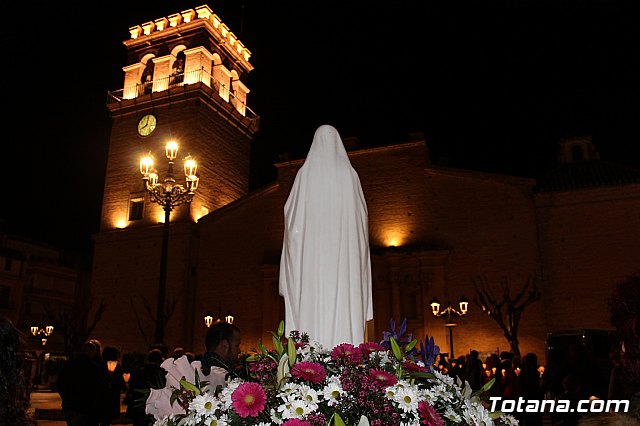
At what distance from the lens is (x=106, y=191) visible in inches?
1367

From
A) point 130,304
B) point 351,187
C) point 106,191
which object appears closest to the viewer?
point 351,187

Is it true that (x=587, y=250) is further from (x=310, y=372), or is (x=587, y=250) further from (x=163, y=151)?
(x=310, y=372)

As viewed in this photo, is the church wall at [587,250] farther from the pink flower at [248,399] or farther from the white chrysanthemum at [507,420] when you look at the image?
the pink flower at [248,399]

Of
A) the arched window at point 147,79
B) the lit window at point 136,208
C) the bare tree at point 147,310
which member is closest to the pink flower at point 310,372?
the bare tree at point 147,310

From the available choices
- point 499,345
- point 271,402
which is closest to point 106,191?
point 499,345

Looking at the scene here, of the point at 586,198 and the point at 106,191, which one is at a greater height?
the point at 106,191

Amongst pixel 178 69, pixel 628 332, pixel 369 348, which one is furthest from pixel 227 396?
pixel 178 69

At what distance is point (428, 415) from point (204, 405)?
39.0 inches

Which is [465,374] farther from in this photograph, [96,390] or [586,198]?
[586,198]

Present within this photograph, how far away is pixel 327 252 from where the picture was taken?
176 inches

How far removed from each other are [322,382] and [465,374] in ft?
45.5

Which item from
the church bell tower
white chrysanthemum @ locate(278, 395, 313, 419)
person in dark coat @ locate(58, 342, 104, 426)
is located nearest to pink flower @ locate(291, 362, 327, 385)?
white chrysanthemum @ locate(278, 395, 313, 419)

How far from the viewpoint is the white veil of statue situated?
4.27 m

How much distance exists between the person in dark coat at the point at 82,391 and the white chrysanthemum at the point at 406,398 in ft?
20.9
